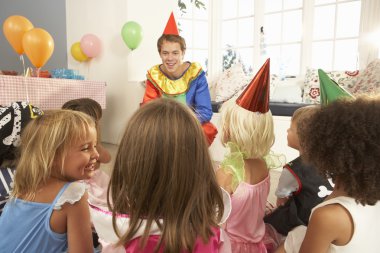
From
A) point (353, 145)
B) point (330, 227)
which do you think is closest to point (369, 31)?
point (353, 145)

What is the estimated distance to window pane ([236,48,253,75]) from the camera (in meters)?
4.03

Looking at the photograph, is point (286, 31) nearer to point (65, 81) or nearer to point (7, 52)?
point (65, 81)

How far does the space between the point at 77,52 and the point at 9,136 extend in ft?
10.8

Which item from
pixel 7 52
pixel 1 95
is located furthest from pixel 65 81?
pixel 7 52

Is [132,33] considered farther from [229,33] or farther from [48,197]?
[48,197]

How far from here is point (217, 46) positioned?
433 cm

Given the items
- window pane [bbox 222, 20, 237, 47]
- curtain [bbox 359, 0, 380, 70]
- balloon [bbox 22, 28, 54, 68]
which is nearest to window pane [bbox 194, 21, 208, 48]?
window pane [bbox 222, 20, 237, 47]

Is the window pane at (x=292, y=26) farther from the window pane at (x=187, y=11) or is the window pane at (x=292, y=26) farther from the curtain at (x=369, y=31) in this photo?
the window pane at (x=187, y=11)

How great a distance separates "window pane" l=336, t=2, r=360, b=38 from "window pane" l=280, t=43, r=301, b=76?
0.47m

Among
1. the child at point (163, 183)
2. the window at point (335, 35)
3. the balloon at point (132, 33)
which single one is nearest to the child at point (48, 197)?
the child at point (163, 183)

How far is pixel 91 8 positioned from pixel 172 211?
13.7 feet

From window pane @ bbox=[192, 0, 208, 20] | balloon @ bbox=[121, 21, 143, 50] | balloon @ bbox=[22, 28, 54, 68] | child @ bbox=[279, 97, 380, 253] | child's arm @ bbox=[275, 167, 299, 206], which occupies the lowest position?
child's arm @ bbox=[275, 167, 299, 206]

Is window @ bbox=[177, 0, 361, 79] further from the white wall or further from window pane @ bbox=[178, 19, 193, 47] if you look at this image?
the white wall

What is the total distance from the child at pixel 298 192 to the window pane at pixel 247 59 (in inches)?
119
